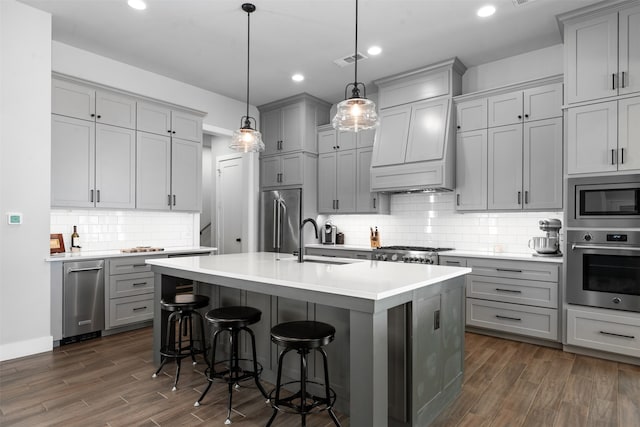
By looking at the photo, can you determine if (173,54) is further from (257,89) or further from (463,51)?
(463,51)

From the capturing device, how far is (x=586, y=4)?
3.45 meters

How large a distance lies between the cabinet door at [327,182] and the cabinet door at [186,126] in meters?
1.92

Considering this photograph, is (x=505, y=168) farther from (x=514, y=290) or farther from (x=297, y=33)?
(x=297, y=33)

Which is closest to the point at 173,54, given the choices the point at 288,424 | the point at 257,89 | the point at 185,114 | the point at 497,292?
the point at 185,114

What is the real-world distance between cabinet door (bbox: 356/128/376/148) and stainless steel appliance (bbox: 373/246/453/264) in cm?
162

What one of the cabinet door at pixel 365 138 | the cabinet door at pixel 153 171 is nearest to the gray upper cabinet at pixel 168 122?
the cabinet door at pixel 153 171

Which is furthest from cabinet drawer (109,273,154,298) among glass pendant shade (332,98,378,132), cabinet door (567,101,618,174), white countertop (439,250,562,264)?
cabinet door (567,101,618,174)

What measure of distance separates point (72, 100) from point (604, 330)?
5.86 meters

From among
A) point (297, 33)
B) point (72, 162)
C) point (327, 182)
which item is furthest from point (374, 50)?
point (72, 162)

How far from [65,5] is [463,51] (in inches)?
164

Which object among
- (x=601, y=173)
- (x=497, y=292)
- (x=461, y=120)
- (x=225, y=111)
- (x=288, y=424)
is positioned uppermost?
(x=225, y=111)

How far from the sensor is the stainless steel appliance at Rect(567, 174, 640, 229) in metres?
3.35

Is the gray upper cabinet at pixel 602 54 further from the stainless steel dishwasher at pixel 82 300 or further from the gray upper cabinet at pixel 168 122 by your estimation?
the stainless steel dishwasher at pixel 82 300

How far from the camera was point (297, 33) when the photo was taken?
4020 millimetres
